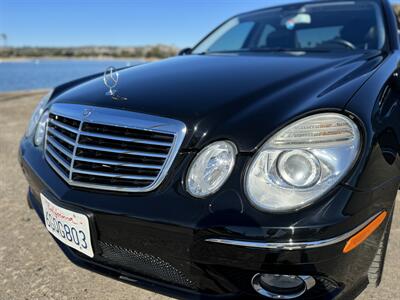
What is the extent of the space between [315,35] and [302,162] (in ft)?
6.46

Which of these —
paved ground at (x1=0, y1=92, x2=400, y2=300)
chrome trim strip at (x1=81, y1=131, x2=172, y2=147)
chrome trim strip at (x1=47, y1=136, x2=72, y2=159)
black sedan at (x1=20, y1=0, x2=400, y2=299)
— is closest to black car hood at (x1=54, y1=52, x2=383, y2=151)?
black sedan at (x1=20, y1=0, x2=400, y2=299)

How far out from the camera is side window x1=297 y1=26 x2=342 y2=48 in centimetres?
292

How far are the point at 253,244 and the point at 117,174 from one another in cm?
63

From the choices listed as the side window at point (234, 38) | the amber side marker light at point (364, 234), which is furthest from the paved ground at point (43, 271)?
the side window at point (234, 38)

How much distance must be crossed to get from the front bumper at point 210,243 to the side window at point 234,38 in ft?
6.98

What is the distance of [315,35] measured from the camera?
3.05 meters

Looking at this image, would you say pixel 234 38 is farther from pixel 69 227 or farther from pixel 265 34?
pixel 69 227

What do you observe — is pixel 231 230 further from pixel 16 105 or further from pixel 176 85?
pixel 16 105

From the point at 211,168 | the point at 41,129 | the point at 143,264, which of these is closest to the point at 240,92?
the point at 211,168

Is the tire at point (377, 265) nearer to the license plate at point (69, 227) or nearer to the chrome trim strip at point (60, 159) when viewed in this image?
the license plate at point (69, 227)

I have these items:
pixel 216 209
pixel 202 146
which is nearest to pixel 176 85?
pixel 202 146

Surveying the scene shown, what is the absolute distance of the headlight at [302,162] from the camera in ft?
4.37

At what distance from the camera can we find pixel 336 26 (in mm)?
2939

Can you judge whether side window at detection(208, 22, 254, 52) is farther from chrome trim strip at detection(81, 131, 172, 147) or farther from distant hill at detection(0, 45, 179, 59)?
distant hill at detection(0, 45, 179, 59)
